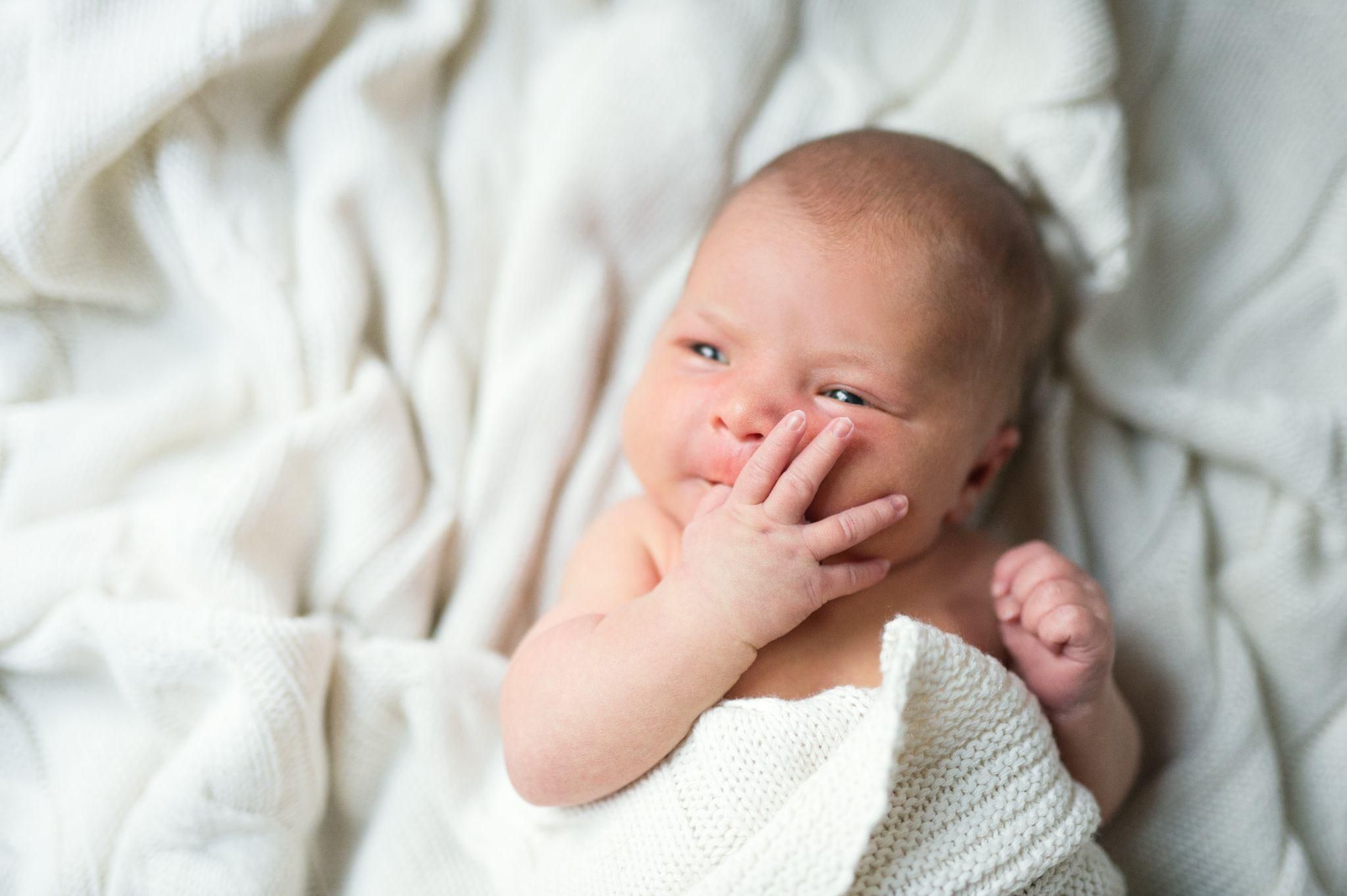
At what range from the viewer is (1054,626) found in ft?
3.59

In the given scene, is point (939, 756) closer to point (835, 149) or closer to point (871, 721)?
point (871, 721)

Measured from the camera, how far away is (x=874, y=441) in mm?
1070

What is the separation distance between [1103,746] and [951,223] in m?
0.67

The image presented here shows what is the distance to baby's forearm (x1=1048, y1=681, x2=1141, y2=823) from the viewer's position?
1170 millimetres

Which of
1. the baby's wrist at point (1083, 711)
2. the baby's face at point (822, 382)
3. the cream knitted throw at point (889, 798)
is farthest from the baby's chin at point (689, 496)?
the baby's wrist at point (1083, 711)

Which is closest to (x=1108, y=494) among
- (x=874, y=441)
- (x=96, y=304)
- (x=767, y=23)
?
(x=874, y=441)

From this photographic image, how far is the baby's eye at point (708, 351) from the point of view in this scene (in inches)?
45.6

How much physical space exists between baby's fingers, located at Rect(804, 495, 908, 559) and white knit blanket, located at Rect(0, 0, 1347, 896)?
19.6 inches

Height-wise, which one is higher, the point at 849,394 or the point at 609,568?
the point at 849,394

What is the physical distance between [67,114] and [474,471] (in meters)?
0.67

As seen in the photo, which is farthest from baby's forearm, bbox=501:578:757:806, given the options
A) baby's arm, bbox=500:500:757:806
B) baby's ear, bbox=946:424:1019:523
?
baby's ear, bbox=946:424:1019:523

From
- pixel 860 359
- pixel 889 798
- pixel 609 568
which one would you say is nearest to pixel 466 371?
pixel 609 568

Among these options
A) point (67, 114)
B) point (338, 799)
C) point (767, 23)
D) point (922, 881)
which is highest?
point (767, 23)

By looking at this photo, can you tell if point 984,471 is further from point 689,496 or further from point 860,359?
point 689,496
